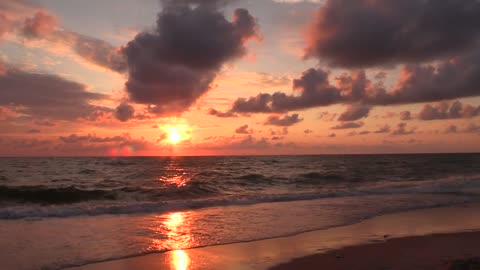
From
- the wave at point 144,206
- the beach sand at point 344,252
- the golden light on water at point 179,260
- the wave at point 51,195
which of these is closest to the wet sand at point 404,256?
the beach sand at point 344,252

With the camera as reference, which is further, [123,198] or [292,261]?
[123,198]

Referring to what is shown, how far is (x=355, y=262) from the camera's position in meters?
8.31

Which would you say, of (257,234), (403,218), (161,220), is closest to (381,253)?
(257,234)

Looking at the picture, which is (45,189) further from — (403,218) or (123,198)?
(403,218)

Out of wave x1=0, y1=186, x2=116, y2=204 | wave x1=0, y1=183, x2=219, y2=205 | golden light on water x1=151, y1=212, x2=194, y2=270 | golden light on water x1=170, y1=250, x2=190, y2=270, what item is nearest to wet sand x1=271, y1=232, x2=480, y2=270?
golden light on water x1=170, y1=250, x2=190, y2=270

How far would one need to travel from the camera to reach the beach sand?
823 centimetres

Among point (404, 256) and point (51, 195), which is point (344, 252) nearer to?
point (404, 256)

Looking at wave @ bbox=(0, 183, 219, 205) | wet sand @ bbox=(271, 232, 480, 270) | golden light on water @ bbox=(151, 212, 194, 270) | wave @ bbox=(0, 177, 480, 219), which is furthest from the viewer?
wave @ bbox=(0, 183, 219, 205)

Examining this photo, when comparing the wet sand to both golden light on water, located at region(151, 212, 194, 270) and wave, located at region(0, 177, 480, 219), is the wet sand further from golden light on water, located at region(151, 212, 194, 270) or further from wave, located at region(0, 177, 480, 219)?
wave, located at region(0, 177, 480, 219)

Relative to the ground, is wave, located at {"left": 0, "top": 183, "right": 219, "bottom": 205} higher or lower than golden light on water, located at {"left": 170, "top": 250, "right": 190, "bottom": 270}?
lower

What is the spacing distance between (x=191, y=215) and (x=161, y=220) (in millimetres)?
1521

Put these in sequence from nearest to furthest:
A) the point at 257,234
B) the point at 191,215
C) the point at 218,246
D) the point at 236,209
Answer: the point at 218,246 → the point at 257,234 → the point at 191,215 → the point at 236,209

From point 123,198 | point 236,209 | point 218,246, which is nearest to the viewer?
point 218,246

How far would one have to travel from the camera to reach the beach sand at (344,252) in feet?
27.0
